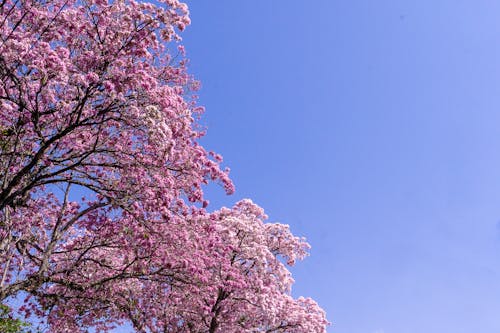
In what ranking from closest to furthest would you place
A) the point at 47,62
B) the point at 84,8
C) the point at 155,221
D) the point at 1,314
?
the point at 47,62, the point at 84,8, the point at 155,221, the point at 1,314

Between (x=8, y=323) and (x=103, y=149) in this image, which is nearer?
(x=103, y=149)

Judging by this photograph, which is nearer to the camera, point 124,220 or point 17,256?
point 124,220

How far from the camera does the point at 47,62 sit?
40.5 feet

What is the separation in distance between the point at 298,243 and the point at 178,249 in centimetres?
1297

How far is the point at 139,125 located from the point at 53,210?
8181 millimetres

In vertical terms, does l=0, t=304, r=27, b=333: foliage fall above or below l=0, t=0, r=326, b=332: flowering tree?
below

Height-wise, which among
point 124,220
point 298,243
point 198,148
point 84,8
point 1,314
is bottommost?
point 1,314

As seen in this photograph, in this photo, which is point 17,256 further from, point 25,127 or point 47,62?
point 47,62

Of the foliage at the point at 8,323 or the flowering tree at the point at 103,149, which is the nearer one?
the flowering tree at the point at 103,149

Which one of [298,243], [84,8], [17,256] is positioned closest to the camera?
[84,8]

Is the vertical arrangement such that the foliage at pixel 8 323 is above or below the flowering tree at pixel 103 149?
below

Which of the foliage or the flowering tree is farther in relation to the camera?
the foliage

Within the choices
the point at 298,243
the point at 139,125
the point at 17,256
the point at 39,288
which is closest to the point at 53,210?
the point at 17,256

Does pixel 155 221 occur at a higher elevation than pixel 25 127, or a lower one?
lower
